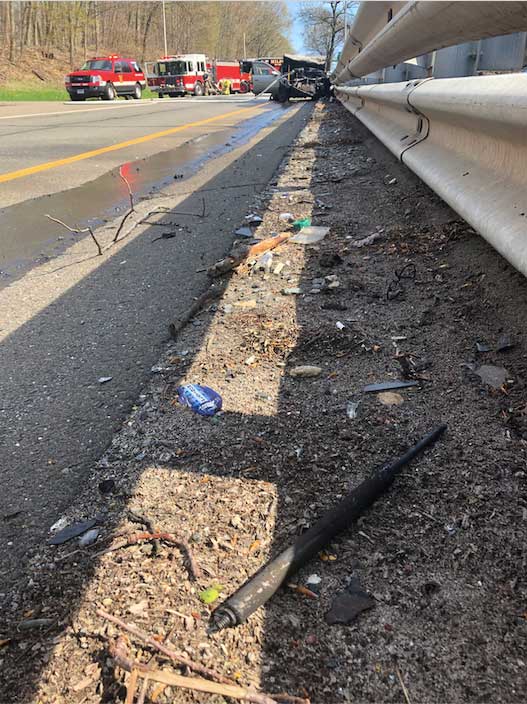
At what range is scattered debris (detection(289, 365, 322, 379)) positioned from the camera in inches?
89.5

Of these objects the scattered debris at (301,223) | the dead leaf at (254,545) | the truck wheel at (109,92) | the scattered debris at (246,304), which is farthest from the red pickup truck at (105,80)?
the dead leaf at (254,545)

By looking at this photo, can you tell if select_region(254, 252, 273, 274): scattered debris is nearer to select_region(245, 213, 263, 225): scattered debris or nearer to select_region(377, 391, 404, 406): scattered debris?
select_region(245, 213, 263, 225): scattered debris

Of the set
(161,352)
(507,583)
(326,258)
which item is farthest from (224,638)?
(326,258)

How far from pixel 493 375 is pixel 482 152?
125cm

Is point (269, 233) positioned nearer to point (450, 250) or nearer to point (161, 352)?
point (450, 250)

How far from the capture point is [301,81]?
2906 centimetres

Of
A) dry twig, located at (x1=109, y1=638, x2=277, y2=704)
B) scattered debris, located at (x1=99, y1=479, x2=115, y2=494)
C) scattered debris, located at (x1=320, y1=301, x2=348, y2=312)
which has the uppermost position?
scattered debris, located at (x1=320, y1=301, x2=348, y2=312)

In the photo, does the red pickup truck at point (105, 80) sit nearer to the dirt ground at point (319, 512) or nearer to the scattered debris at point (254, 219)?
the scattered debris at point (254, 219)

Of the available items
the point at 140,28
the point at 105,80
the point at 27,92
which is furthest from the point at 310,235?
the point at 140,28

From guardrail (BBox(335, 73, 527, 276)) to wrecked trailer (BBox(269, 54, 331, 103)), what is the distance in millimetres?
24994

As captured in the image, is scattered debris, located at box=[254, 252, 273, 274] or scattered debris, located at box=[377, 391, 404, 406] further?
scattered debris, located at box=[254, 252, 273, 274]

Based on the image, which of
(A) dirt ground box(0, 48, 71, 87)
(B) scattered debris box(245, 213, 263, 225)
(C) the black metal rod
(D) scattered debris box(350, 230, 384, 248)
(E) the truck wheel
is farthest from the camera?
(A) dirt ground box(0, 48, 71, 87)

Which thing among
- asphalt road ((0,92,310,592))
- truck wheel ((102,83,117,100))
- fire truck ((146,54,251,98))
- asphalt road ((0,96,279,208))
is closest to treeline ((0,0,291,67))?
fire truck ((146,54,251,98))

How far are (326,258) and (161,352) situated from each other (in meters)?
1.40
